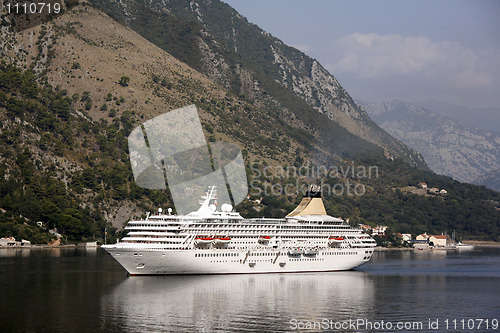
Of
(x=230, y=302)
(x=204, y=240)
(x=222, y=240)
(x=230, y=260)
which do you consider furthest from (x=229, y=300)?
(x=230, y=260)

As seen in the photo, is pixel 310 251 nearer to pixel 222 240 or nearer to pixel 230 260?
pixel 230 260

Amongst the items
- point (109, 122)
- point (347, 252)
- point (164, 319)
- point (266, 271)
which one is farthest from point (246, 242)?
point (109, 122)

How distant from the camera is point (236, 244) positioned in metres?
81.2

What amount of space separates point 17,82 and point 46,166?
32.6m

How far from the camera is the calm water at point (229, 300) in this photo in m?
49.9

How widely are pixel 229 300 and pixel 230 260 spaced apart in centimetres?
1999

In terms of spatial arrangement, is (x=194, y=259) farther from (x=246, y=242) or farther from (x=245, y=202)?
(x=245, y=202)

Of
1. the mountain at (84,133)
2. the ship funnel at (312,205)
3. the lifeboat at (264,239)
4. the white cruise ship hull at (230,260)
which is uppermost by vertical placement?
the mountain at (84,133)

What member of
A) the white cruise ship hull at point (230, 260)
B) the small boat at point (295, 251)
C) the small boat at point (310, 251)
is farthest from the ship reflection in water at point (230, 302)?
the small boat at point (310, 251)

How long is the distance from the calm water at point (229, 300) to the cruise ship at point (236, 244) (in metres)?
2.05

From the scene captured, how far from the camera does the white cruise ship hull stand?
74938mm

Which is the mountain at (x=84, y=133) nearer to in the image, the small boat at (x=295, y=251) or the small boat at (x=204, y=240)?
the small boat at (x=204, y=240)

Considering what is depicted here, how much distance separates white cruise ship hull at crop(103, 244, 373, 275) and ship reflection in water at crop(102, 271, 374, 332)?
160 centimetres

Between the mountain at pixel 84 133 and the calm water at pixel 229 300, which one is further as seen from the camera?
the mountain at pixel 84 133
